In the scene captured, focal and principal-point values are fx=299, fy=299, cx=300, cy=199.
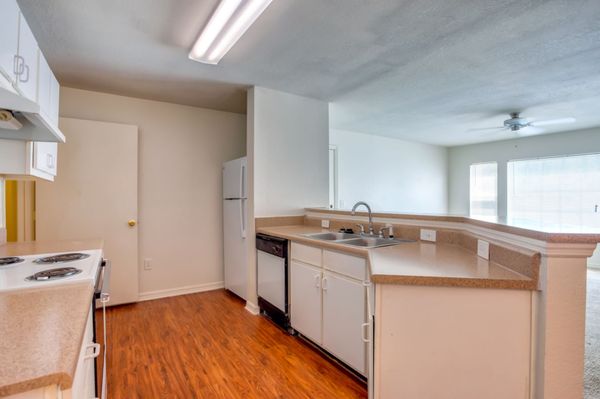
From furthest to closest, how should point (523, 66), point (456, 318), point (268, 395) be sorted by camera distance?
point (523, 66), point (268, 395), point (456, 318)

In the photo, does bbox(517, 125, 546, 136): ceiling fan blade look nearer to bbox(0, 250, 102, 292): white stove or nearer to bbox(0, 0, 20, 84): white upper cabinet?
bbox(0, 250, 102, 292): white stove

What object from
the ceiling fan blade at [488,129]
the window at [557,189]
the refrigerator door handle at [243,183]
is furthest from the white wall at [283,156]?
the window at [557,189]

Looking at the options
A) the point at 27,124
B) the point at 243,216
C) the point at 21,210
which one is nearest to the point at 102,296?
the point at 27,124

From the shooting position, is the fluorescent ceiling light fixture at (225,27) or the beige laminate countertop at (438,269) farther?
the fluorescent ceiling light fixture at (225,27)

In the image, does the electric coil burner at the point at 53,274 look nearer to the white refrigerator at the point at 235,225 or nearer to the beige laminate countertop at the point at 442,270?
the beige laminate countertop at the point at 442,270

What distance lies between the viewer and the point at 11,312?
0.92 metres

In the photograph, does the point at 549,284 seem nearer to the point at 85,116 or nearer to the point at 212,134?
the point at 212,134

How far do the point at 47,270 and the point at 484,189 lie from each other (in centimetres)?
719

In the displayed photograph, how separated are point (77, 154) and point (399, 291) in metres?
3.32

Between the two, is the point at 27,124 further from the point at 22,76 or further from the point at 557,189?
the point at 557,189

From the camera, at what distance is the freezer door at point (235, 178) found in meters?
3.26

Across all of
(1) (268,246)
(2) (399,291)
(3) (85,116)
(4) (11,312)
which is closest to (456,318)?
(2) (399,291)

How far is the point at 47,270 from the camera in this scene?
1.38 metres

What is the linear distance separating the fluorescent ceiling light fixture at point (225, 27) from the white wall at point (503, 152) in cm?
425
